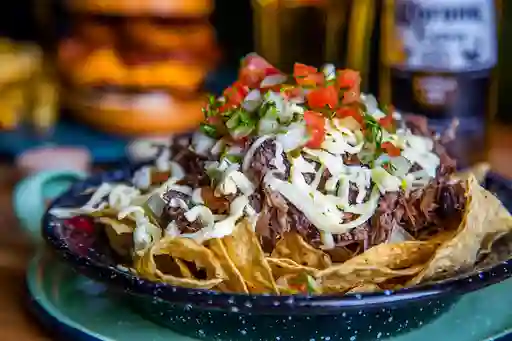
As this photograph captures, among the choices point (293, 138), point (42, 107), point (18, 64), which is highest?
point (293, 138)

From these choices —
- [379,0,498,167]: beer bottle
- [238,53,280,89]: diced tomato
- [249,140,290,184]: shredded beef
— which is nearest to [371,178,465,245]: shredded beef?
[249,140,290,184]: shredded beef

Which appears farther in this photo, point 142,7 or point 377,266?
point 142,7

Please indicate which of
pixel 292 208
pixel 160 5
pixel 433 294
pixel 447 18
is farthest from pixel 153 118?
pixel 433 294

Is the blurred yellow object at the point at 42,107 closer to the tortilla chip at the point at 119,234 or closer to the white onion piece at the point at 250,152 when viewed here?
the tortilla chip at the point at 119,234

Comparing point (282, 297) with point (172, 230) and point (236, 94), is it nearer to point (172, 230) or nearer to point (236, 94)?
point (172, 230)

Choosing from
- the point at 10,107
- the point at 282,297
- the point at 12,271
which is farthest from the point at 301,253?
the point at 10,107

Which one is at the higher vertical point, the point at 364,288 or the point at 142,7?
the point at 142,7
